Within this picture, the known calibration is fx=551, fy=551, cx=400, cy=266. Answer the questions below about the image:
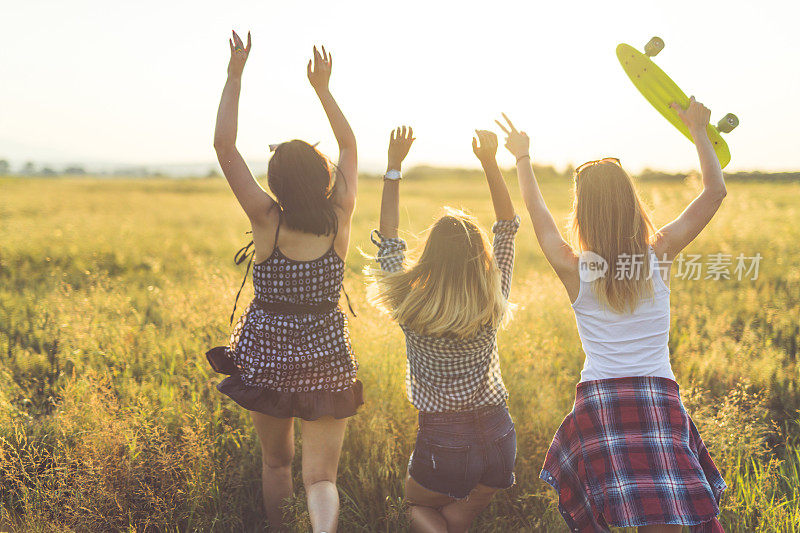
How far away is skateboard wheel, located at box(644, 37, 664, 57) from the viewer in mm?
2660

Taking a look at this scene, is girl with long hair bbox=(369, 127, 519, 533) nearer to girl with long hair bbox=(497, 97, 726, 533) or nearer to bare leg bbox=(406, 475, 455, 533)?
bare leg bbox=(406, 475, 455, 533)

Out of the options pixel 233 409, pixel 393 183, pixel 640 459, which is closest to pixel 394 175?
pixel 393 183

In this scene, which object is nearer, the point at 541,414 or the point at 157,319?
the point at 541,414

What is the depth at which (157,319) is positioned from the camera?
202 inches

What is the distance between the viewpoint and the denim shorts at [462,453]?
246 centimetres

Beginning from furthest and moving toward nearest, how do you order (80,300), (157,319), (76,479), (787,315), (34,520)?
(787,315)
(157,319)
(80,300)
(76,479)
(34,520)

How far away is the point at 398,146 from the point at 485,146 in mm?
434

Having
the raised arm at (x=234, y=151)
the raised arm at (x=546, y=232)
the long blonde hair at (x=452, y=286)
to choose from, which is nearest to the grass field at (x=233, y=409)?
the raised arm at (x=546, y=232)

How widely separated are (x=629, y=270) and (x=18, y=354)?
4.26 m

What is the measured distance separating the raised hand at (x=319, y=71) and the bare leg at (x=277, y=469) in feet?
5.45


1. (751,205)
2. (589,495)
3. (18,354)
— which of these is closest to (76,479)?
(18,354)

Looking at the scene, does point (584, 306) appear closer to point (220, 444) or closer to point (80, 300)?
point (220, 444)

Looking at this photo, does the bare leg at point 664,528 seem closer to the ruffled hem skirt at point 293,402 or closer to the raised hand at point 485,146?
the ruffled hem skirt at point 293,402

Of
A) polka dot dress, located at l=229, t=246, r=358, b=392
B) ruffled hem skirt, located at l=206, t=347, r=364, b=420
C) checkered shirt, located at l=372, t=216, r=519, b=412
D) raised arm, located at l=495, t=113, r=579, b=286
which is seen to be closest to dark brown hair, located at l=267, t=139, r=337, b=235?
polka dot dress, located at l=229, t=246, r=358, b=392
